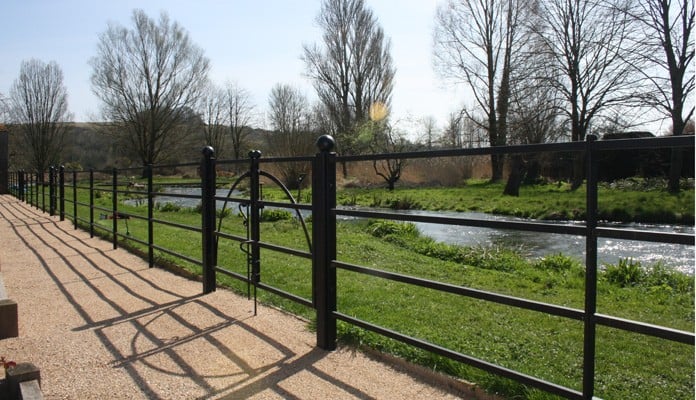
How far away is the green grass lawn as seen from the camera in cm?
316

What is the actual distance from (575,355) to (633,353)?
43cm

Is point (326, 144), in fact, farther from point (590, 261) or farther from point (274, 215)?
point (274, 215)

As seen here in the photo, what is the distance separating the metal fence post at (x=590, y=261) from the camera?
2047mm

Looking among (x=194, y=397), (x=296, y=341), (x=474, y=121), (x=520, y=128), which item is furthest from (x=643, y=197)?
(x=474, y=121)

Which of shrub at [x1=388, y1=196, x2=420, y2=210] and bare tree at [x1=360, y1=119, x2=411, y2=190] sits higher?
bare tree at [x1=360, y1=119, x2=411, y2=190]

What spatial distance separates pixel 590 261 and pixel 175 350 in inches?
104

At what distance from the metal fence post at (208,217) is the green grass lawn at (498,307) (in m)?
0.33

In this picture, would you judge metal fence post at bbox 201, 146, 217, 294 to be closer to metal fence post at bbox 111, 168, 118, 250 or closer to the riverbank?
metal fence post at bbox 111, 168, 118, 250

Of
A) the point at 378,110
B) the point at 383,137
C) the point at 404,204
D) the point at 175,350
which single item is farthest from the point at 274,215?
the point at 378,110

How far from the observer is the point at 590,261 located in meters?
2.10

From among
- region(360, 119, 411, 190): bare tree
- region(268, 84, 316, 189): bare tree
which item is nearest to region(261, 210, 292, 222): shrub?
region(268, 84, 316, 189): bare tree

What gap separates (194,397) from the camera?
275cm

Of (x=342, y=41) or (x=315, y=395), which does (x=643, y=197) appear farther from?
(x=342, y=41)

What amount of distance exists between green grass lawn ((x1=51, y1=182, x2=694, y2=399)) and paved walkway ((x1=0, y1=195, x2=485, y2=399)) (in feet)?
1.08
